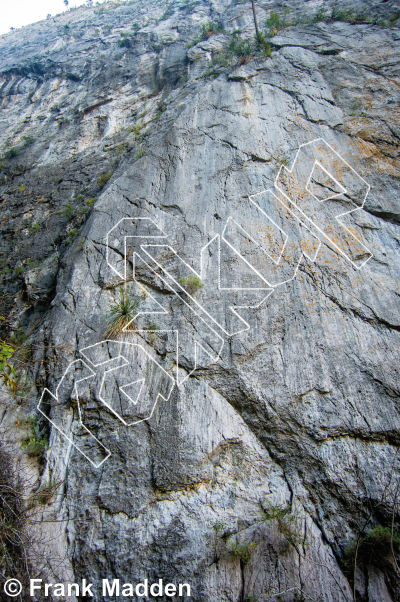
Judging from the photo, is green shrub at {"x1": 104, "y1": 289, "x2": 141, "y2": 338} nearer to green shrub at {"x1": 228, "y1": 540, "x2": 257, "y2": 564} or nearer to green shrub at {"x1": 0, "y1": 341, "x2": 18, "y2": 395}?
green shrub at {"x1": 0, "y1": 341, "x2": 18, "y2": 395}

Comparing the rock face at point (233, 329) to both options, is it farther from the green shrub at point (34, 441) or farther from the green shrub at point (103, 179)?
the green shrub at point (34, 441)

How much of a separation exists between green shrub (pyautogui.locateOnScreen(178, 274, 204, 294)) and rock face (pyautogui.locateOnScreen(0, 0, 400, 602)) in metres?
0.05

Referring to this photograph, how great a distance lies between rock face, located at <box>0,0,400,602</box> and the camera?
358 centimetres

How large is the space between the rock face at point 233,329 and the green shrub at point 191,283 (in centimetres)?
5

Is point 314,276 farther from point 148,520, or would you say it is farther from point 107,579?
point 107,579

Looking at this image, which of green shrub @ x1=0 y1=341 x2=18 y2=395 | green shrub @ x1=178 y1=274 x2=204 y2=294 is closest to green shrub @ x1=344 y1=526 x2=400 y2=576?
green shrub @ x1=178 y1=274 x2=204 y2=294

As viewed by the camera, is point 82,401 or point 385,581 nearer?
point 385,581

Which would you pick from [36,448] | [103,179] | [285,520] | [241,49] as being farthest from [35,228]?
[285,520]

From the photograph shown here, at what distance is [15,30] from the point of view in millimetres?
20719

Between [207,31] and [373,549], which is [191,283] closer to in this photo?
[373,549]

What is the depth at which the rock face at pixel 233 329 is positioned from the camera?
3584mm

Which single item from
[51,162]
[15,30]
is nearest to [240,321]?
[51,162]

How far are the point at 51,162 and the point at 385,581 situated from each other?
35.8 feet
